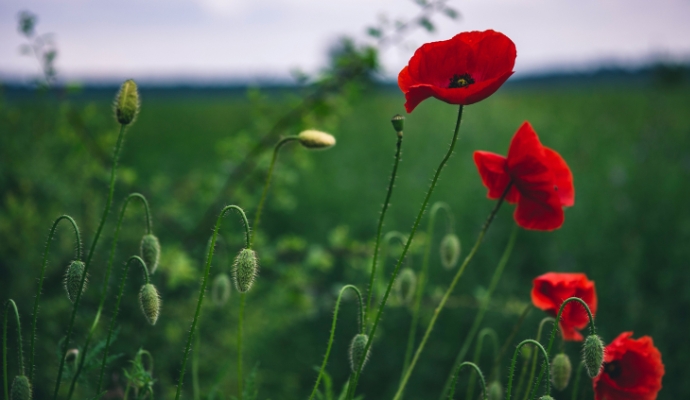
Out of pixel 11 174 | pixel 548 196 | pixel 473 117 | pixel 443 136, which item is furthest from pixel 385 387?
pixel 473 117

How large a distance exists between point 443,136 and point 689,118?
12.6ft

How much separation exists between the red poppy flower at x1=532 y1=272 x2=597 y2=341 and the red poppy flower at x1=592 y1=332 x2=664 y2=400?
8 centimetres

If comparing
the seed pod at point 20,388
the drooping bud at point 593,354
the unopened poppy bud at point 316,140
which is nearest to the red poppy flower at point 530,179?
the drooping bud at point 593,354

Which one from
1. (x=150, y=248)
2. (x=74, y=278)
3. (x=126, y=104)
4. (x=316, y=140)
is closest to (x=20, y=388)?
(x=74, y=278)

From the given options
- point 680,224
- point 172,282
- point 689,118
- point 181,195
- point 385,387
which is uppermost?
point 689,118

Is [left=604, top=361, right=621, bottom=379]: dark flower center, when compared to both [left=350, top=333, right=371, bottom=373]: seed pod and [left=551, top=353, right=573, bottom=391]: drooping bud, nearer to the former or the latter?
[left=551, top=353, right=573, bottom=391]: drooping bud

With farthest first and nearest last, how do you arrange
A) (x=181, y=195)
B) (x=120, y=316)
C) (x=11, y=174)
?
(x=181, y=195) < (x=11, y=174) < (x=120, y=316)

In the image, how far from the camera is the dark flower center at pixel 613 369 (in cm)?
109

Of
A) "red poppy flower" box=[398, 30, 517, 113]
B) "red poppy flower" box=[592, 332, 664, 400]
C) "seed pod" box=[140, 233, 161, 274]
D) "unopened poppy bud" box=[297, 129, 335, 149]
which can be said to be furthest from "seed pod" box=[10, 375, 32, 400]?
"red poppy flower" box=[592, 332, 664, 400]

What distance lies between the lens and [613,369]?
110 cm

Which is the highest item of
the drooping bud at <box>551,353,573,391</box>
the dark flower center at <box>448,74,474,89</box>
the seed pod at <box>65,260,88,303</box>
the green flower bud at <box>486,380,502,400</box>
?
the dark flower center at <box>448,74,474,89</box>

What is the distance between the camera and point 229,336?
6.88ft

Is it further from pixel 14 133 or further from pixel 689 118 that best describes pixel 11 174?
pixel 689 118

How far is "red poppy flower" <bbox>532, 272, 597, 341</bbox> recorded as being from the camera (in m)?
1.04
